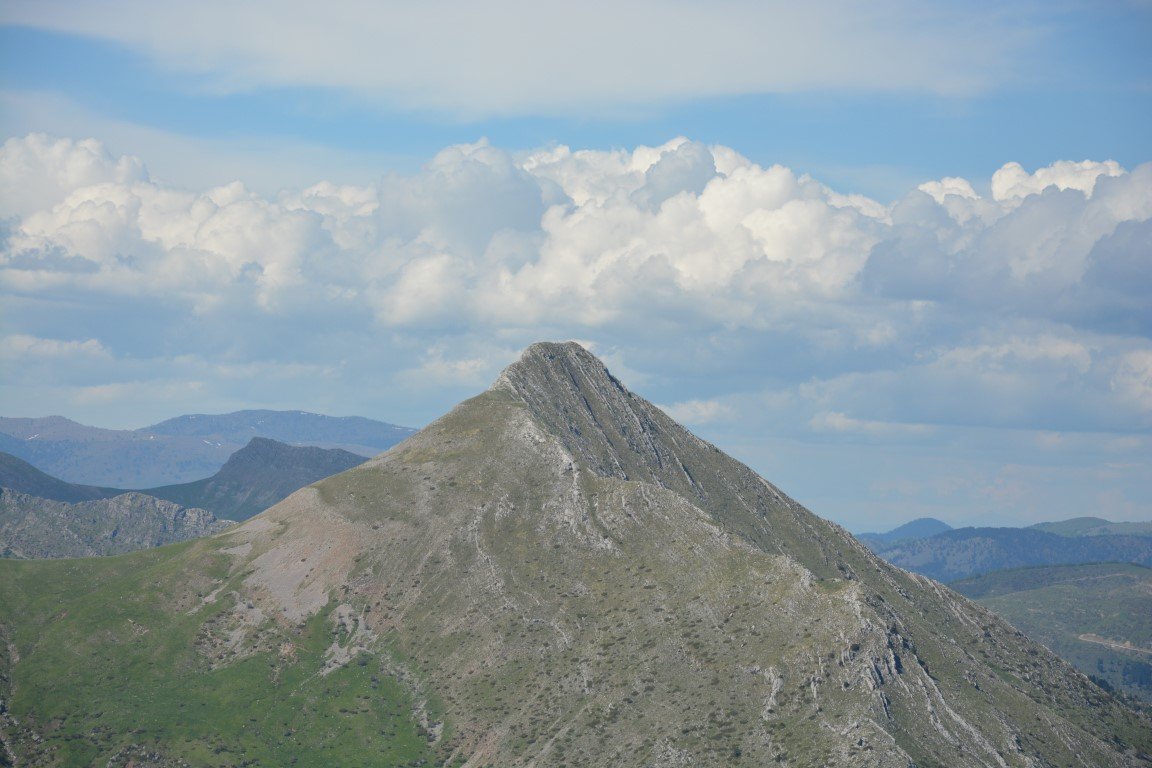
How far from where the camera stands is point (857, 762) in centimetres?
19888
